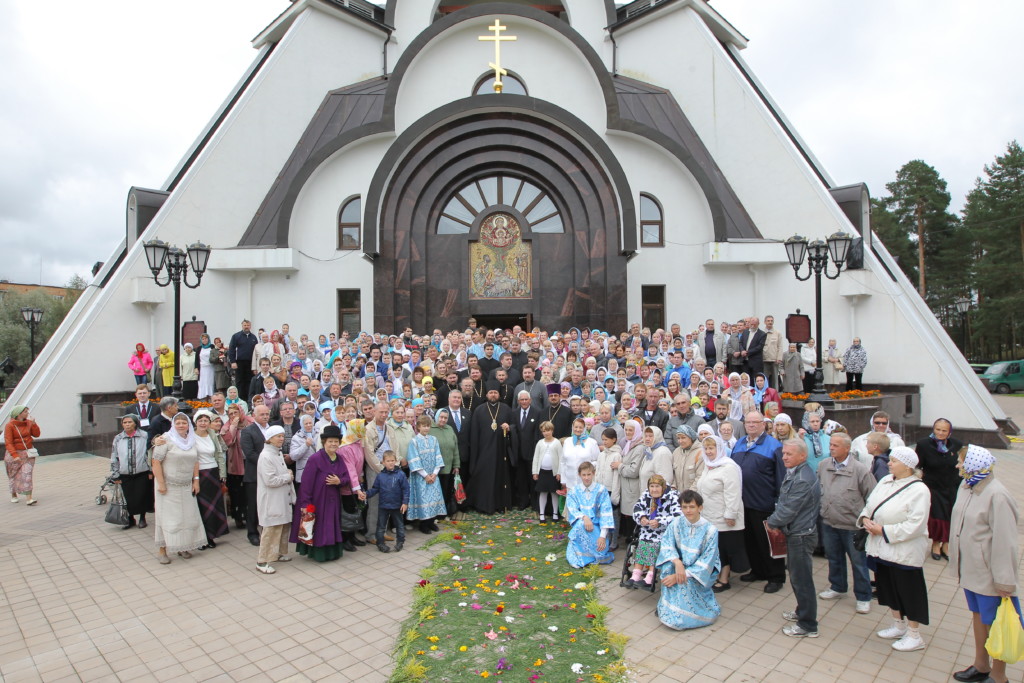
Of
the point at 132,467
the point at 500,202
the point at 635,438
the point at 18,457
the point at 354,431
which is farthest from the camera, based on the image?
the point at 500,202

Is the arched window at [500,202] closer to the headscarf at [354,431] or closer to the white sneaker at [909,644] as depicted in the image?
the headscarf at [354,431]

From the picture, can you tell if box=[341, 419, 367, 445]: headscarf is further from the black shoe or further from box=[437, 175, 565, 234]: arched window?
box=[437, 175, 565, 234]: arched window

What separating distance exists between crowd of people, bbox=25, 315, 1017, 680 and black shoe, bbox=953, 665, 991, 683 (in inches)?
0.8

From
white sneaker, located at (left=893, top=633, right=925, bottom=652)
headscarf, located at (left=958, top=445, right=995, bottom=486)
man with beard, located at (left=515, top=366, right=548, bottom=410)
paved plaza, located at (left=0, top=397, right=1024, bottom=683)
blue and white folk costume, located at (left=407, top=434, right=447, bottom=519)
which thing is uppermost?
man with beard, located at (left=515, top=366, right=548, bottom=410)

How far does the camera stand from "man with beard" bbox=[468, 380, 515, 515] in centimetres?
823

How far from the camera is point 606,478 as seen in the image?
666cm

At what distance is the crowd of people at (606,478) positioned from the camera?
4480mm

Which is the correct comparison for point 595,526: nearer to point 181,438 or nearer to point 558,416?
point 558,416

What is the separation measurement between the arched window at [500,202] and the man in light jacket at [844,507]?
39.3 feet

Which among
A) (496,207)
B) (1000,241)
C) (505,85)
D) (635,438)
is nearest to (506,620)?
(635,438)

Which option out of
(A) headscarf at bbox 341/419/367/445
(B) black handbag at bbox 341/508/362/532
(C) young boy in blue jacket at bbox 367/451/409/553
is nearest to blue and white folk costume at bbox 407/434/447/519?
(C) young boy in blue jacket at bbox 367/451/409/553

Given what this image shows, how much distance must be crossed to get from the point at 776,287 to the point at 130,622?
626 inches

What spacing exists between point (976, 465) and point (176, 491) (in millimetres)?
7342

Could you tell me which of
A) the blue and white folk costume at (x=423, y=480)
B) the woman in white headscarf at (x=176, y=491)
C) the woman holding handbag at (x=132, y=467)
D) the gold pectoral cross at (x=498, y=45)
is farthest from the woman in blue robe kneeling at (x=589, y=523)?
the gold pectoral cross at (x=498, y=45)
